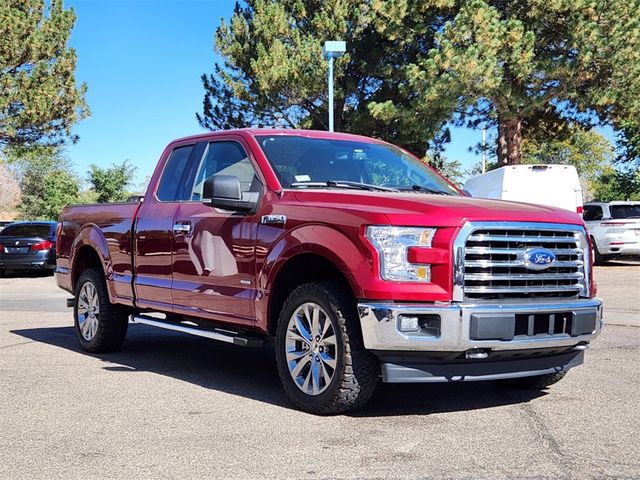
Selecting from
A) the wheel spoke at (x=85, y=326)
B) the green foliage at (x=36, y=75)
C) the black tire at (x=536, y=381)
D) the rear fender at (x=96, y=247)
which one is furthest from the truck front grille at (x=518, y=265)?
the green foliage at (x=36, y=75)

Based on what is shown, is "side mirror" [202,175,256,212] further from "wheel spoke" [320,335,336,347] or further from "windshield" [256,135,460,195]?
"wheel spoke" [320,335,336,347]

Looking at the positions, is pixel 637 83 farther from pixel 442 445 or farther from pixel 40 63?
pixel 442 445

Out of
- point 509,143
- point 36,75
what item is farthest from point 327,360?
point 36,75

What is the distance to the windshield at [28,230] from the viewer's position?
21844 millimetres

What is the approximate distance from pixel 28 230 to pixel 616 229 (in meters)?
15.9

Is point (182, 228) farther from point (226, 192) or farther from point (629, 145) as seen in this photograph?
point (629, 145)

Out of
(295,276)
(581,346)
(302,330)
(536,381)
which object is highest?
(295,276)

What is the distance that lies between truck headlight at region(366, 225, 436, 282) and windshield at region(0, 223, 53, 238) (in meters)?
18.6

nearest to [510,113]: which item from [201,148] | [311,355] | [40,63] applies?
[40,63]

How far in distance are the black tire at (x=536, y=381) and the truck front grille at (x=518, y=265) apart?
89cm

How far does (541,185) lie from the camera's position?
19.7 metres

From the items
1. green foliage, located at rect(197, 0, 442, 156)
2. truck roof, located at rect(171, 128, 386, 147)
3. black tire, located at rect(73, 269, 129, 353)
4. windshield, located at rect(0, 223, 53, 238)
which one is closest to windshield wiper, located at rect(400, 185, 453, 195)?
truck roof, located at rect(171, 128, 386, 147)

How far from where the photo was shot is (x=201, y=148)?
7.11 m

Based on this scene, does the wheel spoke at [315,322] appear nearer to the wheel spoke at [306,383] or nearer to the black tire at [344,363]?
the black tire at [344,363]
